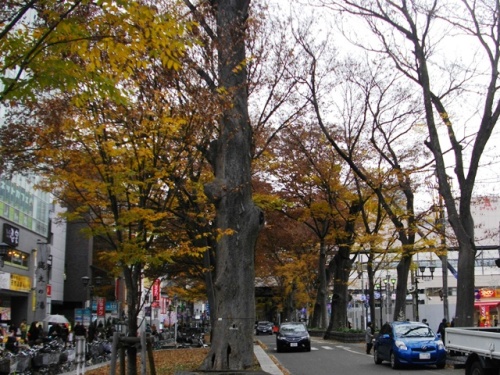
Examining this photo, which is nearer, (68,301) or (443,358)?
(443,358)

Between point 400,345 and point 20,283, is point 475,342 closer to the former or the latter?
point 400,345

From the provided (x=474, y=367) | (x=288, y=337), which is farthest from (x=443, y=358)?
(x=288, y=337)

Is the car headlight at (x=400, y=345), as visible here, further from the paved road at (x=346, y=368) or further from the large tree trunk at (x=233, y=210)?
the large tree trunk at (x=233, y=210)

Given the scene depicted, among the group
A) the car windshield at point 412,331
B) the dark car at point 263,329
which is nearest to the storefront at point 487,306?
the car windshield at point 412,331

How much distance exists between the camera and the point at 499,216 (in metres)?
54.5

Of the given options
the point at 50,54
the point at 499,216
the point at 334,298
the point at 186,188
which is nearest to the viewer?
the point at 50,54

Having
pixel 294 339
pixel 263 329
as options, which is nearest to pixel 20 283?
pixel 294 339

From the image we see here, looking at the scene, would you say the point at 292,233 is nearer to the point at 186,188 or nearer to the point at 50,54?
the point at 186,188

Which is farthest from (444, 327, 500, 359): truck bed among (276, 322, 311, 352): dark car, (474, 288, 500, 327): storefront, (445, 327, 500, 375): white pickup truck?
(474, 288, 500, 327): storefront

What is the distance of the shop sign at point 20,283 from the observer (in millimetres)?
35719

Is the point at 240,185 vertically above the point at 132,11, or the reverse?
the point at 132,11

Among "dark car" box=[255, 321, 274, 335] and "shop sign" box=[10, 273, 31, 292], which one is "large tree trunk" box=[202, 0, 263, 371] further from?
"dark car" box=[255, 321, 274, 335]

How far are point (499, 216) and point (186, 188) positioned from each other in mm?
44287

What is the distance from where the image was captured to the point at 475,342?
1132 cm
